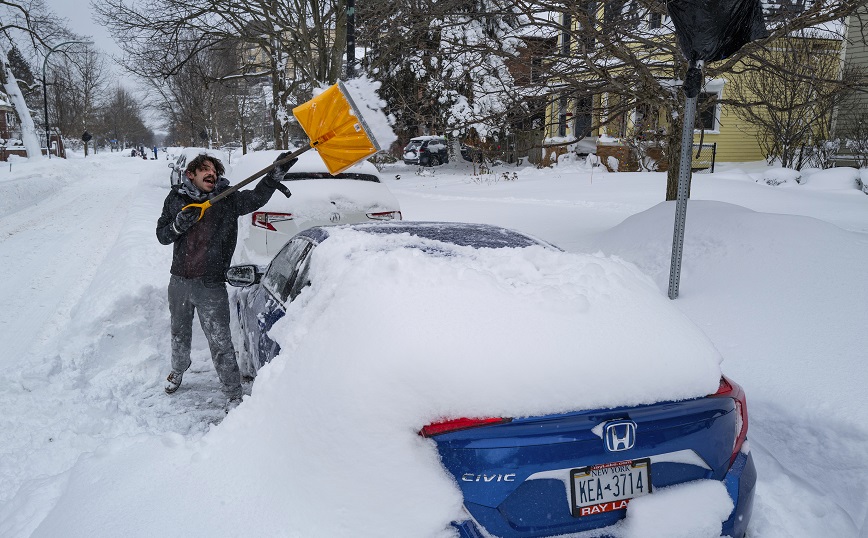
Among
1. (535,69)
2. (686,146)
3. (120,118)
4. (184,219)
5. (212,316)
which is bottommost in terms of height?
(212,316)

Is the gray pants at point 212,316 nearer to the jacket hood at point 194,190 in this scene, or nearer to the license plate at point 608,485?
the jacket hood at point 194,190

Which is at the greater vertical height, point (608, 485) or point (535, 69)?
point (535, 69)

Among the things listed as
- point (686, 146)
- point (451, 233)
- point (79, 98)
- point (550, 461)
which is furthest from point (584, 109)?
point (79, 98)

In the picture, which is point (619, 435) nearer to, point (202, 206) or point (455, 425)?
point (455, 425)

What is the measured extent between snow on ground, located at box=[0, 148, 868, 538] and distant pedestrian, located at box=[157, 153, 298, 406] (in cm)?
34

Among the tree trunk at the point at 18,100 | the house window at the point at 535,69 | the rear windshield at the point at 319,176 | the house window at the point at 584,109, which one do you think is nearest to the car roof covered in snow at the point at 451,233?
the rear windshield at the point at 319,176

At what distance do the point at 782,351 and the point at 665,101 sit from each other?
4463 mm

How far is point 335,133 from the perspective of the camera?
4277 millimetres

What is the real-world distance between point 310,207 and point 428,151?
23.2 meters

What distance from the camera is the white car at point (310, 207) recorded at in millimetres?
6430

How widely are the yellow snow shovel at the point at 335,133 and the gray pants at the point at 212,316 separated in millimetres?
560

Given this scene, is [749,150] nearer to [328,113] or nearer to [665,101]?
[665,101]

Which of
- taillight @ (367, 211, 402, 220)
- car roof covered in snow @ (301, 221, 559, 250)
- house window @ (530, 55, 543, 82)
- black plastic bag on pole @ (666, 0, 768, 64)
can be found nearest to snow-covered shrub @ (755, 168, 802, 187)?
house window @ (530, 55, 543, 82)

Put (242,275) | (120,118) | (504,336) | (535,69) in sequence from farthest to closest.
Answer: (120,118), (535,69), (242,275), (504,336)
